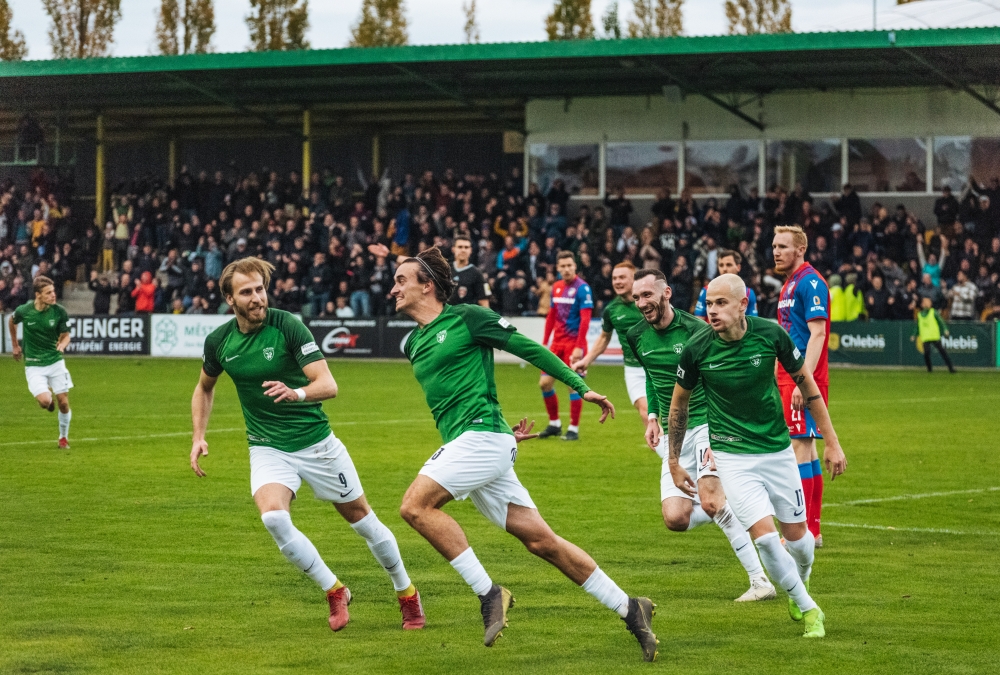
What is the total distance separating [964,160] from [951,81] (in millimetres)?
3415

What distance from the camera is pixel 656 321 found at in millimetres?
9469

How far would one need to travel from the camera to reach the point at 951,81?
36.9m

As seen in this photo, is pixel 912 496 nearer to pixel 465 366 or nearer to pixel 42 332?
pixel 465 366

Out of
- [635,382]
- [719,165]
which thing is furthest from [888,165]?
[635,382]

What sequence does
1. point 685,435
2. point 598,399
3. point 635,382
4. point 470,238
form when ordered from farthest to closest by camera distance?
point 470,238, point 635,382, point 685,435, point 598,399

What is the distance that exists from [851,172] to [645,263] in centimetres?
840

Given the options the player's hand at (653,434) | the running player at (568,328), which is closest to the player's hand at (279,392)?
the player's hand at (653,434)

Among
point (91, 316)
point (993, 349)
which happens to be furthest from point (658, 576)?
point (91, 316)

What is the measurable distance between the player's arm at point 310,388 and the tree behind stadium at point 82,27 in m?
63.7

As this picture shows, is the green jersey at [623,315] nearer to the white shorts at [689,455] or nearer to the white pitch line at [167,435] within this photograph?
the white shorts at [689,455]

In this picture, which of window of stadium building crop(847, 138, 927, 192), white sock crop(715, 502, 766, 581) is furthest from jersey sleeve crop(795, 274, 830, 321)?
window of stadium building crop(847, 138, 927, 192)

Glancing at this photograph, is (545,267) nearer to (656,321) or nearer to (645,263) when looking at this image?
(645,263)

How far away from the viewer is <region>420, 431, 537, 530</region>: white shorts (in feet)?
23.4

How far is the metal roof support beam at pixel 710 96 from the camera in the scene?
37562 mm
